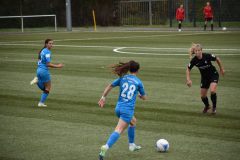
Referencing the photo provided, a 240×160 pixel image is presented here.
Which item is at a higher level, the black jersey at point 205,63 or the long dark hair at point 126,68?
the long dark hair at point 126,68

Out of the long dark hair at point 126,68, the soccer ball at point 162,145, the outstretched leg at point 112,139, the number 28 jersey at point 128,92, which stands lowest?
the soccer ball at point 162,145

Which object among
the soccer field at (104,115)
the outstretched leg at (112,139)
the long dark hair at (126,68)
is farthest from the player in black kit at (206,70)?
the outstretched leg at (112,139)

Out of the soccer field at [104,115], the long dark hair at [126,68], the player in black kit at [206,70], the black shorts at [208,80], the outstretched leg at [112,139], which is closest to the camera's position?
the outstretched leg at [112,139]

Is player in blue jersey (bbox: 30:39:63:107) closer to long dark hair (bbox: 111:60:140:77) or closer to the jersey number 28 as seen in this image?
long dark hair (bbox: 111:60:140:77)

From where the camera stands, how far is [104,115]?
50.2ft

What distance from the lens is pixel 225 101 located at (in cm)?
1711

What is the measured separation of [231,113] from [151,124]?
8.06 ft

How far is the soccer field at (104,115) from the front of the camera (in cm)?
1170

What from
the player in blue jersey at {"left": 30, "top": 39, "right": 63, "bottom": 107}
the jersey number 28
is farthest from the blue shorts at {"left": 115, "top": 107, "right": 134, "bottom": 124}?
the player in blue jersey at {"left": 30, "top": 39, "right": 63, "bottom": 107}

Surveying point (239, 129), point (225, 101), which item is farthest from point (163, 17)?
point (239, 129)

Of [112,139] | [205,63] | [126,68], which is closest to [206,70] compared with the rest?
[205,63]

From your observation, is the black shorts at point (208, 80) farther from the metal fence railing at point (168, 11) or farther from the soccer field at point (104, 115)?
the metal fence railing at point (168, 11)

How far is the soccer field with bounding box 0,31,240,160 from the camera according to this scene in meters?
11.7

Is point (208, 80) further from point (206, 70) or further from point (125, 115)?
point (125, 115)
